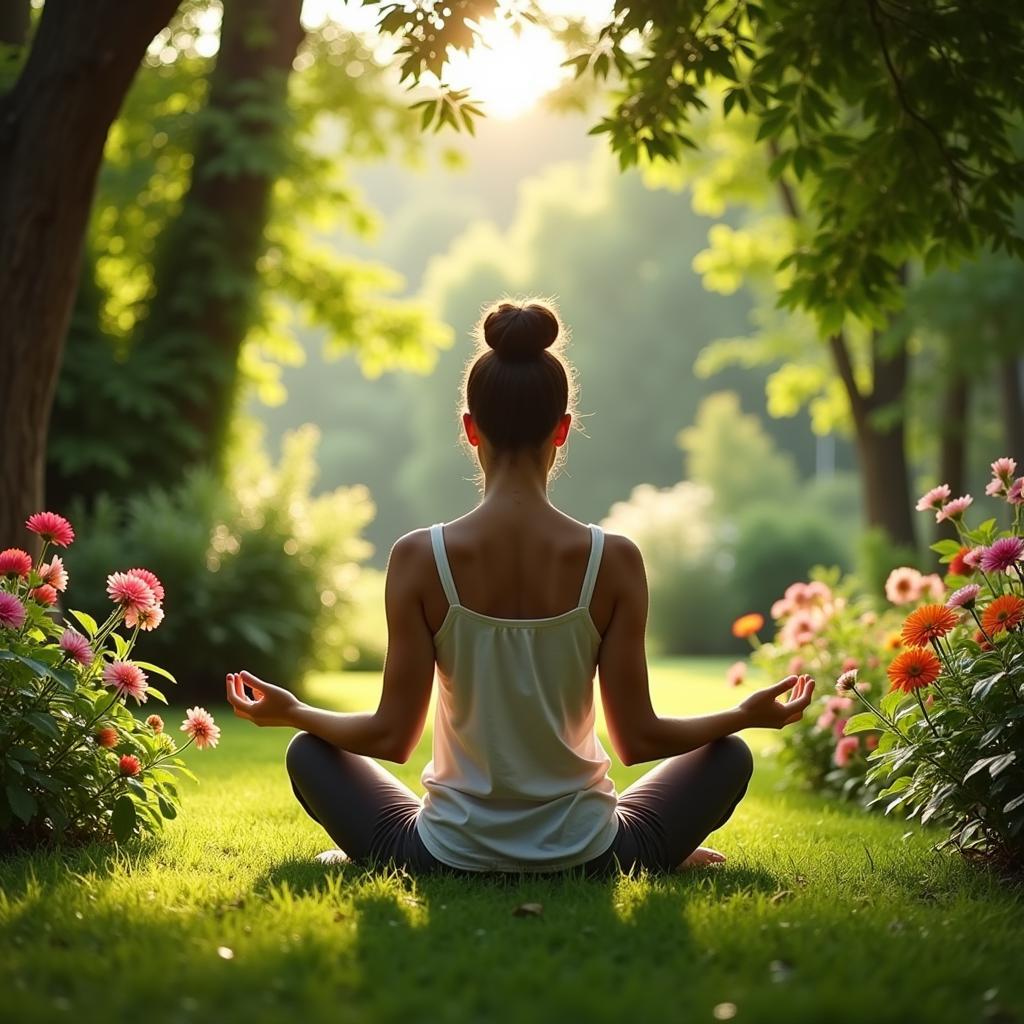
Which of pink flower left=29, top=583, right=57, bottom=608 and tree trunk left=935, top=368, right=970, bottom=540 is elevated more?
tree trunk left=935, top=368, right=970, bottom=540

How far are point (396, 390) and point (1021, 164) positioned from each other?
222 ft

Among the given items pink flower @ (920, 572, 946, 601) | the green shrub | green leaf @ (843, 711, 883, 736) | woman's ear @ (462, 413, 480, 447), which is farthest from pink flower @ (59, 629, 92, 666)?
the green shrub

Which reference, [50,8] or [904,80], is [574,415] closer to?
[904,80]

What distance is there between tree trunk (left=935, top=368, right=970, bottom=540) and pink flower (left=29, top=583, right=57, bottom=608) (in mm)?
14748

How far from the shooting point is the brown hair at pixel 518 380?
139 inches

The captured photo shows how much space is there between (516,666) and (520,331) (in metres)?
0.93

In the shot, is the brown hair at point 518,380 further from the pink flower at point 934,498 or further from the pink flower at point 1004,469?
the pink flower at point 1004,469

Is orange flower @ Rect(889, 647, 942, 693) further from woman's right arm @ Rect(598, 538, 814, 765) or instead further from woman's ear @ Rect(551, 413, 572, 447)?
woman's ear @ Rect(551, 413, 572, 447)

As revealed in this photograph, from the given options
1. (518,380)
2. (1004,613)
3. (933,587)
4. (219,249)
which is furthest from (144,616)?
(219,249)

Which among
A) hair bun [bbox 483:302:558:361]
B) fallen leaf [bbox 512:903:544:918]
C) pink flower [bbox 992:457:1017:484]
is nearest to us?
fallen leaf [bbox 512:903:544:918]

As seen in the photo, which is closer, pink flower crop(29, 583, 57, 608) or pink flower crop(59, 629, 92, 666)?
pink flower crop(59, 629, 92, 666)

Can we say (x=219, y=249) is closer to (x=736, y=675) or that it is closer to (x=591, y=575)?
(x=736, y=675)

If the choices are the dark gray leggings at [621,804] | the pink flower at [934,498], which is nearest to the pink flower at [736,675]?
the pink flower at [934,498]

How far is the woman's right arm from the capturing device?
11.8 feet
